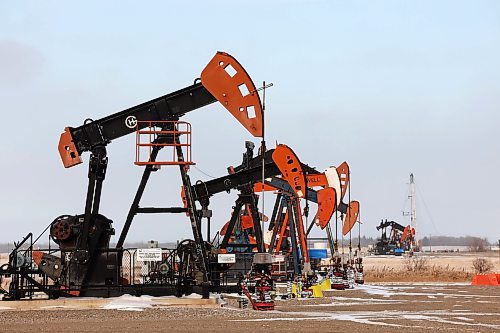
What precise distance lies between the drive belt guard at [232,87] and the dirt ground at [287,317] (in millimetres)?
5126

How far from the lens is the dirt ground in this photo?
53.1ft

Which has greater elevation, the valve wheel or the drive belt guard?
the drive belt guard

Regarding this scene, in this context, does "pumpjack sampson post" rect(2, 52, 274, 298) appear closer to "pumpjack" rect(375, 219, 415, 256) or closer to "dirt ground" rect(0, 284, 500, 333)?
"dirt ground" rect(0, 284, 500, 333)

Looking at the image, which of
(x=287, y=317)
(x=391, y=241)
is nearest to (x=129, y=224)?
(x=287, y=317)

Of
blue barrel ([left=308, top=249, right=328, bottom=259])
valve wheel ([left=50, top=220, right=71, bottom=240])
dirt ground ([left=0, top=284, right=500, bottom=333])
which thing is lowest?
dirt ground ([left=0, top=284, right=500, bottom=333])

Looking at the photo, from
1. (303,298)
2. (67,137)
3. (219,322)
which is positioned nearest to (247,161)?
(303,298)

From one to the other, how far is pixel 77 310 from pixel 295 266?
41.5ft

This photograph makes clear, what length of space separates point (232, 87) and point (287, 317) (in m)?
7.11

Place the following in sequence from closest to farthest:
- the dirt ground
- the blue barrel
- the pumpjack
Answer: the dirt ground, the blue barrel, the pumpjack

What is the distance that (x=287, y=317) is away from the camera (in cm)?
1847

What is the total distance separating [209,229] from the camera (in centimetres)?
2877

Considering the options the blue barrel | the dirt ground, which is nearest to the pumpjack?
the blue barrel

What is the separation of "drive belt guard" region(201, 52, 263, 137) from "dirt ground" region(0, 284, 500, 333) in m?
5.13

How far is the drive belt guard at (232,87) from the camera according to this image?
74.1ft
